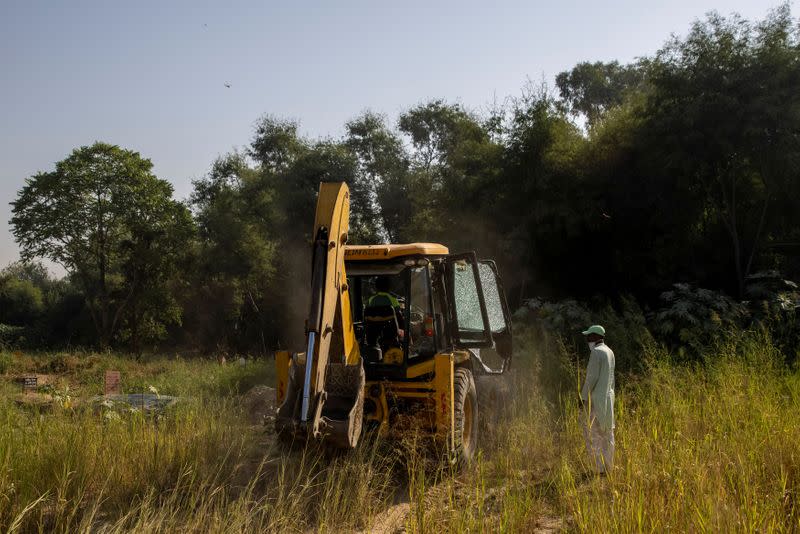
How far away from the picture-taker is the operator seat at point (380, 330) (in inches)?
259

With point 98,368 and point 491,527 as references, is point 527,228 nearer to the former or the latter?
point 491,527

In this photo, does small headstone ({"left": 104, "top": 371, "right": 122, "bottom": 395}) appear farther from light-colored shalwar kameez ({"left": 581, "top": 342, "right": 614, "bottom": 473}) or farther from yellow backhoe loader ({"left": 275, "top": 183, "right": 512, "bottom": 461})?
light-colored shalwar kameez ({"left": 581, "top": 342, "right": 614, "bottom": 473})

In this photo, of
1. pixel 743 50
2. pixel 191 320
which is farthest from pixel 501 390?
pixel 191 320

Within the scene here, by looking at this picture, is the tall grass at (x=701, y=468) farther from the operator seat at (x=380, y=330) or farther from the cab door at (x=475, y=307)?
the operator seat at (x=380, y=330)

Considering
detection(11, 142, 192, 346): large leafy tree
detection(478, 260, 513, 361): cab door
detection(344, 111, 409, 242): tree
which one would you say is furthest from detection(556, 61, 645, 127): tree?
detection(478, 260, 513, 361): cab door

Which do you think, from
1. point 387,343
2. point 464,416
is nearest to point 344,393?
point 387,343

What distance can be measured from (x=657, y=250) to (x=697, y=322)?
3.48 meters

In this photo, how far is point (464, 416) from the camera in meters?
6.69

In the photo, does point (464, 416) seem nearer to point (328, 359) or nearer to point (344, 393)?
point (344, 393)

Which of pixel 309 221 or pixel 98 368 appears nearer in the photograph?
pixel 98 368

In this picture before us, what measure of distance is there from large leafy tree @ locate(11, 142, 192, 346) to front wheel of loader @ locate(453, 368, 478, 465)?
25884 mm

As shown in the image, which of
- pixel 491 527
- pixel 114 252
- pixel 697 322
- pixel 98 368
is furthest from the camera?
pixel 114 252

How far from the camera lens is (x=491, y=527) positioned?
12.6 feet

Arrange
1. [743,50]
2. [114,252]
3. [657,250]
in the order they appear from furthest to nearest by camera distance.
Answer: [114,252], [657,250], [743,50]
